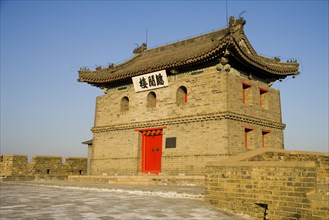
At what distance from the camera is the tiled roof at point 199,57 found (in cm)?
1312

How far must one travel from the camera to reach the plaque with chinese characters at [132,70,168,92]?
1574cm

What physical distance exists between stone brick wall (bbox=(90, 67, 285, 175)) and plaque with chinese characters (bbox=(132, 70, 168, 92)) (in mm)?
287

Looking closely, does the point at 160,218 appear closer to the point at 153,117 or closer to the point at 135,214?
the point at 135,214

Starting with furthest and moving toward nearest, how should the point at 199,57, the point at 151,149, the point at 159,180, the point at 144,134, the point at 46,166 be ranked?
the point at 46,166 < the point at 144,134 < the point at 151,149 < the point at 199,57 < the point at 159,180

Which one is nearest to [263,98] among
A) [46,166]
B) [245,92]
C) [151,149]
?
[245,92]

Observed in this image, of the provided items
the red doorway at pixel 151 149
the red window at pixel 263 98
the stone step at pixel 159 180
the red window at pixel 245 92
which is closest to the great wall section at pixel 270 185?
the stone step at pixel 159 180

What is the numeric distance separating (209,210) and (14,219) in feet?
12.0

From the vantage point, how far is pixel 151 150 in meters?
16.1

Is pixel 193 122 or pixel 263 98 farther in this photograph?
pixel 263 98

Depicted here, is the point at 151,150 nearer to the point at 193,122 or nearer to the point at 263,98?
the point at 193,122

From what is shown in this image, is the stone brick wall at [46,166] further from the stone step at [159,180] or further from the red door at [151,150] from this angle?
the red door at [151,150]

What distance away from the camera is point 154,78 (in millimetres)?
16062

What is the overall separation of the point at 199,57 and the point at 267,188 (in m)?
8.78

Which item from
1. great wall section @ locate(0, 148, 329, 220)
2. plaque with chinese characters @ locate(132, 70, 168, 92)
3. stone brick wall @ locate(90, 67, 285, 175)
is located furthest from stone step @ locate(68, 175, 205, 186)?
plaque with chinese characters @ locate(132, 70, 168, 92)
